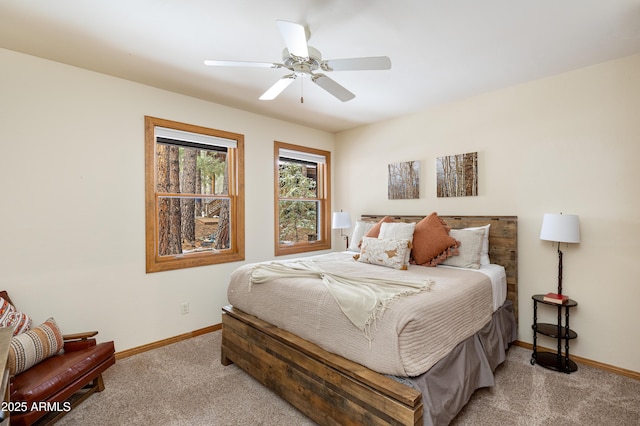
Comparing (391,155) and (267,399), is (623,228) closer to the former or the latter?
(391,155)

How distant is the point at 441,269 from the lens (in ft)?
9.16

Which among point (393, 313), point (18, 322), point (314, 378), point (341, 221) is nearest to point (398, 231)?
point (341, 221)

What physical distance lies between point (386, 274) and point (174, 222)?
2.39 m

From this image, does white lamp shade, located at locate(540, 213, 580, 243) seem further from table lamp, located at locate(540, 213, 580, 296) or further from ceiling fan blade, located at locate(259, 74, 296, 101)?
ceiling fan blade, located at locate(259, 74, 296, 101)

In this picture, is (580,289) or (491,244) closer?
(580,289)

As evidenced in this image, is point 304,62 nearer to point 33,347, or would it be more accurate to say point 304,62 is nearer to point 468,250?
point 468,250

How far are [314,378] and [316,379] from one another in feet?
0.05

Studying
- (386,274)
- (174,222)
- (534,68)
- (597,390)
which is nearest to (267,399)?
(386,274)

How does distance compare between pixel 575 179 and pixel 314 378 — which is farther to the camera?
pixel 575 179

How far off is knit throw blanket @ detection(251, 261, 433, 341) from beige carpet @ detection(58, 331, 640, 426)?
85cm

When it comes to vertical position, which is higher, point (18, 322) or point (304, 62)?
point (304, 62)

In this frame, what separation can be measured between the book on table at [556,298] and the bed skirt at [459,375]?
0.46 m

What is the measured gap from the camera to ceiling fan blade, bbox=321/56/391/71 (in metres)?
1.88

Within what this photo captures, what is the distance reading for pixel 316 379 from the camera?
188 centimetres
